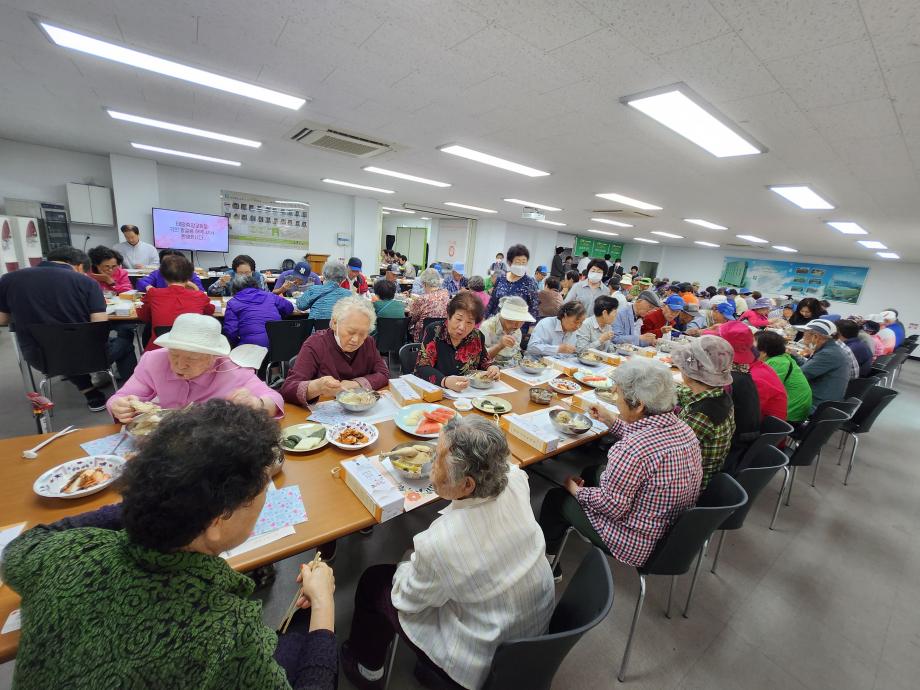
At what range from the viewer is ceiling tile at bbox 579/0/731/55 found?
172cm

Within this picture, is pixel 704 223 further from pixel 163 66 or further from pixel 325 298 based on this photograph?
pixel 163 66

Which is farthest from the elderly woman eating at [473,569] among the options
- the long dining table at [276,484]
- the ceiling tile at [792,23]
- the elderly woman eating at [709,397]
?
the ceiling tile at [792,23]

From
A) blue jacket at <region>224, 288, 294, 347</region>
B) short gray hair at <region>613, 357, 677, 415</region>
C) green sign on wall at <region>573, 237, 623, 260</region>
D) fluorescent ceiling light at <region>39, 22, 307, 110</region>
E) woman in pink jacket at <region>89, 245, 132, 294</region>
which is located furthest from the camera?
green sign on wall at <region>573, 237, 623, 260</region>

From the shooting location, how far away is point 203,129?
15.8 ft

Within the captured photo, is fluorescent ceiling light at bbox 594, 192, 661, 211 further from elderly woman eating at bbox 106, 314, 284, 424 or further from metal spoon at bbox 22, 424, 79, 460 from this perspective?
metal spoon at bbox 22, 424, 79, 460

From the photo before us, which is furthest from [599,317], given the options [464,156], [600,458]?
[464,156]

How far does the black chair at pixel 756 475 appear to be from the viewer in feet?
5.94

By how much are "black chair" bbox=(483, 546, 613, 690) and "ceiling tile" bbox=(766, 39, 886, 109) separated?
9.23 feet

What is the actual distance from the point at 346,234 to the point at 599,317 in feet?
29.5

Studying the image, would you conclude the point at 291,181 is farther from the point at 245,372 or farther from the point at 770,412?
the point at 770,412

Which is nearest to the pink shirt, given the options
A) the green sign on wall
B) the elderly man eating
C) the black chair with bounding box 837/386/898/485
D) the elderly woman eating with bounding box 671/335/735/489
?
the elderly man eating

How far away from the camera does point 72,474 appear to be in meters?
1.20

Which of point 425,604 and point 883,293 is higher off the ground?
point 883,293

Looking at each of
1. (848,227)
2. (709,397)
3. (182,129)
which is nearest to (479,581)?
(709,397)
